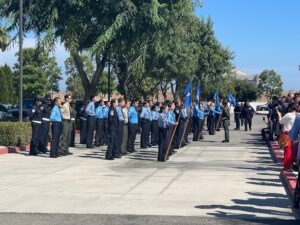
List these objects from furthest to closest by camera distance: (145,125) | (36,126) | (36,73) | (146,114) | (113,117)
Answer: (36,73)
(146,114)
(145,125)
(36,126)
(113,117)

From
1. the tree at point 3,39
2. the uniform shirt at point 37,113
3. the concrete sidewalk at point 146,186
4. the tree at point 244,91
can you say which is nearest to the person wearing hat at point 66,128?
the concrete sidewalk at point 146,186

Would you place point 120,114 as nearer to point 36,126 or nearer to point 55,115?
point 55,115

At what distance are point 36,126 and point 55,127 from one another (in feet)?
3.67

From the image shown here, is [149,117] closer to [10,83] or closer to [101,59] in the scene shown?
[101,59]

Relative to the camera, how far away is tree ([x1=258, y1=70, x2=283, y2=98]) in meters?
109

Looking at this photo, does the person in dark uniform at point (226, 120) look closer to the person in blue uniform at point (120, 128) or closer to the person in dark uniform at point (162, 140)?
the person in blue uniform at point (120, 128)

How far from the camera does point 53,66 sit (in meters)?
82.9

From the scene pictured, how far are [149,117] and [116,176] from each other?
900cm

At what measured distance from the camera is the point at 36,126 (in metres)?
18.7

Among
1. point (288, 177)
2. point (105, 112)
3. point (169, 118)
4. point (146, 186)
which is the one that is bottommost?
point (146, 186)

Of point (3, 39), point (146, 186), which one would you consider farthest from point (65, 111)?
point (3, 39)

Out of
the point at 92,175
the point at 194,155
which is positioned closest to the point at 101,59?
the point at 194,155

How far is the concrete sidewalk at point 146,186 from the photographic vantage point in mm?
9422

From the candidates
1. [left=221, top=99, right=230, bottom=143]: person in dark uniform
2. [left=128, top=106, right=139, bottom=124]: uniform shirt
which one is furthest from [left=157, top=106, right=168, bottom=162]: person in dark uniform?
[left=221, top=99, right=230, bottom=143]: person in dark uniform
